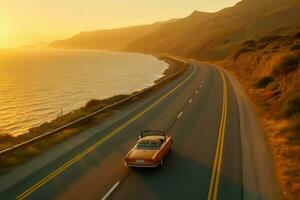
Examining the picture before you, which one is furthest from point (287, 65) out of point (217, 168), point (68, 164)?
point (68, 164)

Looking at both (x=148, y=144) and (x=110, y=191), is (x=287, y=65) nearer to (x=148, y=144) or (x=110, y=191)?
(x=148, y=144)

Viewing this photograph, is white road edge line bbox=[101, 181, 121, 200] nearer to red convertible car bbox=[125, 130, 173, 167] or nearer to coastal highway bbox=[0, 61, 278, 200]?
coastal highway bbox=[0, 61, 278, 200]

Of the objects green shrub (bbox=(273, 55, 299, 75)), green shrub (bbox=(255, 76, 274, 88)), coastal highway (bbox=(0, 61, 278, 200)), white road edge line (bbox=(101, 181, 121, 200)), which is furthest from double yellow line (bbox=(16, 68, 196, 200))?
green shrub (bbox=(273, 55, 299, 75))

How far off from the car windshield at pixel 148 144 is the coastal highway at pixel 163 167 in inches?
39.6

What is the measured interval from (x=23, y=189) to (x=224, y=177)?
25.6 ft

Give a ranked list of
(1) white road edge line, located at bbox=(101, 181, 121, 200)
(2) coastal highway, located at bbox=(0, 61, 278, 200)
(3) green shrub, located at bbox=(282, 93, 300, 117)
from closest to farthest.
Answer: (1) white road edge line, located at bbox=(101, 181, 121, 200) → (2) coastal highway, located at bbox=(0, 61, 278, 200) → (3) green shrub, located at bbox=(282, 93, 300, 117)

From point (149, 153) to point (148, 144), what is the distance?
91 cm

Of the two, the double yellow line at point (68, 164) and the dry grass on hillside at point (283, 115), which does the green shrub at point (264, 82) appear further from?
the double yellow line at point (68, 164)

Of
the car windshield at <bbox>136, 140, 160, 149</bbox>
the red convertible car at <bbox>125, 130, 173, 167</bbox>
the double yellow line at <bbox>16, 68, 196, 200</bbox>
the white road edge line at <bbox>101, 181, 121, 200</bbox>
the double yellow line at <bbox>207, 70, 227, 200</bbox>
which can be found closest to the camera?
the white road edge line at <bbox>101, 181, 121, 200</bbox>

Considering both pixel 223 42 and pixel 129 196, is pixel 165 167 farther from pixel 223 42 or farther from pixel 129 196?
pixel 223 42

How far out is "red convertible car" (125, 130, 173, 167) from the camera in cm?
1587

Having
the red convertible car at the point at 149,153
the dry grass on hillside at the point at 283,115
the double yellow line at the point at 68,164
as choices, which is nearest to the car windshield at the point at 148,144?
the red convertible car at the point at 149,153

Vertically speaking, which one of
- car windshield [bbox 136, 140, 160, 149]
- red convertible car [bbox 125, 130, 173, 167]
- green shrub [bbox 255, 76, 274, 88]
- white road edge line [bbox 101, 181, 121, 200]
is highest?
car windshield [bbox 136, 140, 160, 149]

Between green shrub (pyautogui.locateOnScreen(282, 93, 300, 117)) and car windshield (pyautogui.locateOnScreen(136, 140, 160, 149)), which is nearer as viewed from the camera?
car windshield (pyautogui.locateOnScreen(136, 140, 160, 149))
